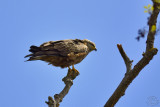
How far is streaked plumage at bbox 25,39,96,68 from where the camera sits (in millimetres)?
8625

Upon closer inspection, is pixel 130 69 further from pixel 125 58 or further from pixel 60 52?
pixel 60 52

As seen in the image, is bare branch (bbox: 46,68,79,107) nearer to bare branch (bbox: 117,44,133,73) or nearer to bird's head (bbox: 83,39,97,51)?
bare branch (bbox: 117,44,133,73)

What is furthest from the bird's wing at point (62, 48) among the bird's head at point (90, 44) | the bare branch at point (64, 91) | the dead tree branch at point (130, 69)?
the dead tree branch at point (130, 69)

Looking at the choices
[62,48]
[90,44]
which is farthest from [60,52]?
[90,44]

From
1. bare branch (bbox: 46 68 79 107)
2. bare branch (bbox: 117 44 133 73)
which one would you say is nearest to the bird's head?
bare branch (bbox: 46 68 79 107)

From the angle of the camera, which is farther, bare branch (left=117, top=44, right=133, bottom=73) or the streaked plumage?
the streaked plumage

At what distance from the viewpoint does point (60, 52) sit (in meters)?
9.31

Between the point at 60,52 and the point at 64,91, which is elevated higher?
the point at 60,52

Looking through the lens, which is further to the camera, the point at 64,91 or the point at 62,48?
the point at 62,48

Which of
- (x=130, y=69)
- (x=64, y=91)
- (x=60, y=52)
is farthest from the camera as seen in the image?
(x=60, y=52)

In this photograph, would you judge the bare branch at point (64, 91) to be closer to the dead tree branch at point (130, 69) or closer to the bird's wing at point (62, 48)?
the dead tree branch at point (130, 69)

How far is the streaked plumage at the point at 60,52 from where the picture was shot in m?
8.62

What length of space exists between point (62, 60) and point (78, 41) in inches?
61.2

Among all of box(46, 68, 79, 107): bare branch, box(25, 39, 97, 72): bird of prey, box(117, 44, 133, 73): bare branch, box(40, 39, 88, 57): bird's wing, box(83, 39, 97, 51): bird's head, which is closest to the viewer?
box(46, 68, 79, 107): bare branch
